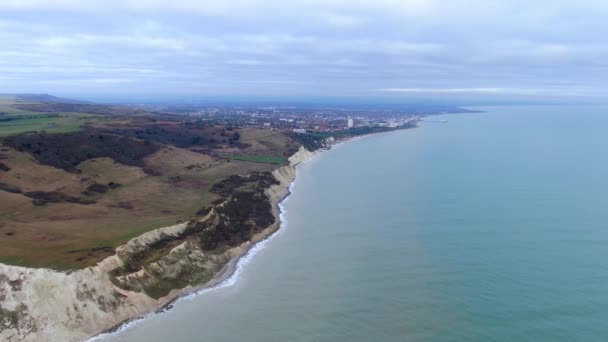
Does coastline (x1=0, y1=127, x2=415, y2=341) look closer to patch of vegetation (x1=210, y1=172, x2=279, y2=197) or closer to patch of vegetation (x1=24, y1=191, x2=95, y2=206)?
patch of vegetation (x1=24, y1=191, x2=95, y2=206)

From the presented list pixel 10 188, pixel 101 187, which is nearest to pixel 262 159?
pixel 101 187

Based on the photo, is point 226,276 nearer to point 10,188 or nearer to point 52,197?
point 52,197

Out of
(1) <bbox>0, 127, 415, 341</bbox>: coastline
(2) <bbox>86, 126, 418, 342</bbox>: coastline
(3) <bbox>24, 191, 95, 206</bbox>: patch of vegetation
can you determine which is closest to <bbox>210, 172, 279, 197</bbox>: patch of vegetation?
(2) <bbox>86, 126, 418, 342</bbox>: coastline

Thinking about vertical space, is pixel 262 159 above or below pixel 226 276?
above

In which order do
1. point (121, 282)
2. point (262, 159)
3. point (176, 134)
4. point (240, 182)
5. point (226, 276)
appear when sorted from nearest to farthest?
point (121, 282) → point (226, 276) → point (240, 182) → point (262, 159) → point (176, 134)

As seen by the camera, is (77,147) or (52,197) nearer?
(52,197)

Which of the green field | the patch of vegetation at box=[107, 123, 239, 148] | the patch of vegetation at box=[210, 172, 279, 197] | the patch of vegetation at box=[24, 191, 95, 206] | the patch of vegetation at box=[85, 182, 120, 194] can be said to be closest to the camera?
the patch of vegetation at box=[24, 191, 95, 206]

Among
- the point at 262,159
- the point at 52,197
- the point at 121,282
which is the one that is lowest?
the point at 121,282

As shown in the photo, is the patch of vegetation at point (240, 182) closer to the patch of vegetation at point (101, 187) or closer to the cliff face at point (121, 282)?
the cliff face at point (121, 282)
